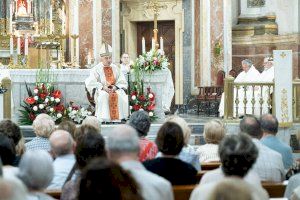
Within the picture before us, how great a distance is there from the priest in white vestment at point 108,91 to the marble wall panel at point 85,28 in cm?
626

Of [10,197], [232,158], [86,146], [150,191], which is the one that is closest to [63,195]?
[86,146]

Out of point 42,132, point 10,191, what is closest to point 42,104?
point 42,132

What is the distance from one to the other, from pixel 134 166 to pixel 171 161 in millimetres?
696

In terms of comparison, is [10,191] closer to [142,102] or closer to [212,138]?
[212,138]

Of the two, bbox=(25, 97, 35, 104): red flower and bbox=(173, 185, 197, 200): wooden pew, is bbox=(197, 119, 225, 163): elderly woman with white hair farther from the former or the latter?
bbox=(25, 97, 35, 104): red flower

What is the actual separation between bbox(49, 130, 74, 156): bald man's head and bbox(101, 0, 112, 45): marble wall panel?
14474 mm

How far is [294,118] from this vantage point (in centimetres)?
1345

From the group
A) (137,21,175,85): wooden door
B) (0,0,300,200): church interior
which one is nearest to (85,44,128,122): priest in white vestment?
(0,0,300,200): church interior

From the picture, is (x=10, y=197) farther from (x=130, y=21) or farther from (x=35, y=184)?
(x=130, y=21)

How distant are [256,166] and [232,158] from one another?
1618 millimetres

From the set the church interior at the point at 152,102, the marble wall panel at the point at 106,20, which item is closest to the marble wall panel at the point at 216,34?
the church interior at the point at 152,102

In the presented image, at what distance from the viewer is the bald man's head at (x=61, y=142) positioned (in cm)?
548

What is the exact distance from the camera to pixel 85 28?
64.7 feet

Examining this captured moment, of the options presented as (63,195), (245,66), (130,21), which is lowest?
(63,195)
